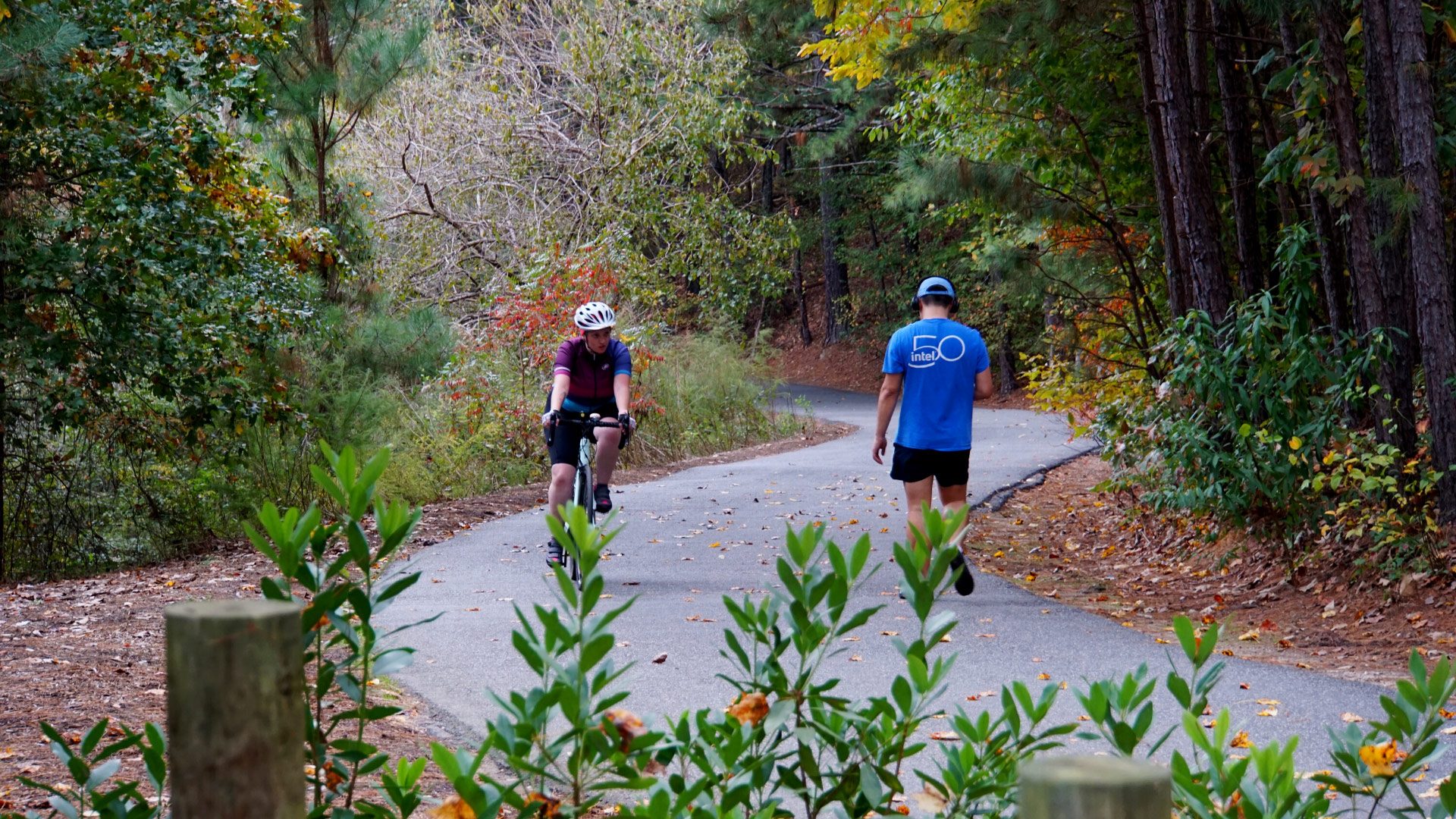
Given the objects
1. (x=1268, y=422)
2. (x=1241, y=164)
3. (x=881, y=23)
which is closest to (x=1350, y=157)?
(x=1268, y=422)

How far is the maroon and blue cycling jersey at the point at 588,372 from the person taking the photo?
932 centimetres

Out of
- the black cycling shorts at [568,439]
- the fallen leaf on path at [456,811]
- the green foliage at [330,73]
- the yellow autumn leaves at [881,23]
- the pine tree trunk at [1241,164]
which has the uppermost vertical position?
the green foliage at [330,73]

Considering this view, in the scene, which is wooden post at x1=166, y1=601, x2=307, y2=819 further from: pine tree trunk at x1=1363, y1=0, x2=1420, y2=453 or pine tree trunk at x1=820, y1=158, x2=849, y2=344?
pine tree trunk at x1=820, y1=158, x2=849, y2=344

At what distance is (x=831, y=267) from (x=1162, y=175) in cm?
3276

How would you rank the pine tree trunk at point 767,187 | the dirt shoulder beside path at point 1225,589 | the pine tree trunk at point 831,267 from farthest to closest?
1. the pine tree trunk at point 767,187
2. the pine tree trunk at point 831,267
3. the dirt shoulder beside path at point 1225,589

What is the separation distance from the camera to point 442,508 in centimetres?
1334

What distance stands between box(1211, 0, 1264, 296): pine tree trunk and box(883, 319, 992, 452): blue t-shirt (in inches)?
158

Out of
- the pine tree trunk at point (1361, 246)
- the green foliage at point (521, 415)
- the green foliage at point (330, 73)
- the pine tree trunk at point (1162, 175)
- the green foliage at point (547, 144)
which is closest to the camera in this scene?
the pine tree trunk at point (1361, 246)

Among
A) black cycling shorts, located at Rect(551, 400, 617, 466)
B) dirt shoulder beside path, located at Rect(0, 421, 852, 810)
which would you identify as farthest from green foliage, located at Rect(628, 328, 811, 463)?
black cycling shorts, located at Rect(551, 400, 617, 466)

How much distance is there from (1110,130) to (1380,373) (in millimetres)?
5197

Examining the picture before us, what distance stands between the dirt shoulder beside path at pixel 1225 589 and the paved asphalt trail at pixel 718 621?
0.39 meters

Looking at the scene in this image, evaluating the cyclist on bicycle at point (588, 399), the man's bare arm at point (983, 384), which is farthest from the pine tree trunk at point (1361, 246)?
the cyclist on bicycle at point (588, 399)

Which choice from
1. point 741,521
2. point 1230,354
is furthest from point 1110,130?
point 741,521

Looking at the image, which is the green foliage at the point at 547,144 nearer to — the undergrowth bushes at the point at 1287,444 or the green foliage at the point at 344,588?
the undergrowth bushes at the point at 1287,444
